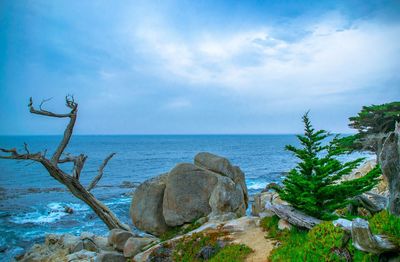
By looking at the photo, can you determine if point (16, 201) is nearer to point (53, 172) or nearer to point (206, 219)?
point (53, 172)

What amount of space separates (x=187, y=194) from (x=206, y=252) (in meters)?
6.83

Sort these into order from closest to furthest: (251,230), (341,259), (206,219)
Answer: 1. (341,259)
2. (251,230)
3. (206,219)

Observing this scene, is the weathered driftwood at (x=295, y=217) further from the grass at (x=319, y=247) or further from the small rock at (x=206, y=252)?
the small rock at (x=206, y=252)

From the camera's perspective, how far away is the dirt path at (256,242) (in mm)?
10482

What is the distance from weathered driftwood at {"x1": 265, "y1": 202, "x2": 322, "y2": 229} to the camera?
1082 centimetres

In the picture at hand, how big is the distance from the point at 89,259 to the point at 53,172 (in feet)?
19.6

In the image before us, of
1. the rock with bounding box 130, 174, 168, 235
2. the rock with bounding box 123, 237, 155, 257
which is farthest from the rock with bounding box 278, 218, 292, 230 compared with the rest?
the rock with bounding box 130, 174, 168, 235

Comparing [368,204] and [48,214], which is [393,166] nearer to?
[368,204]

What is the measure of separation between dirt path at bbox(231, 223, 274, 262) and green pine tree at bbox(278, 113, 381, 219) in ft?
6.25

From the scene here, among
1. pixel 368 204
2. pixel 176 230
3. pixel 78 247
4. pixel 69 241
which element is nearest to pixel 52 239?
pixel 69 241

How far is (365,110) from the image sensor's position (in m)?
29.6

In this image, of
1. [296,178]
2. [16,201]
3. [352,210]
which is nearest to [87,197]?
[296,178]

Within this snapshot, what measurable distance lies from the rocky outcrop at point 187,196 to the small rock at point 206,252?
4834 mm

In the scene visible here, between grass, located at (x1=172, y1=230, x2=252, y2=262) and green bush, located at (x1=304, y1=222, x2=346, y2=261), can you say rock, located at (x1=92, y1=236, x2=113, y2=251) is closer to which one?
grass, located at (x1=172, y1=230, x2=252, y2=262)
